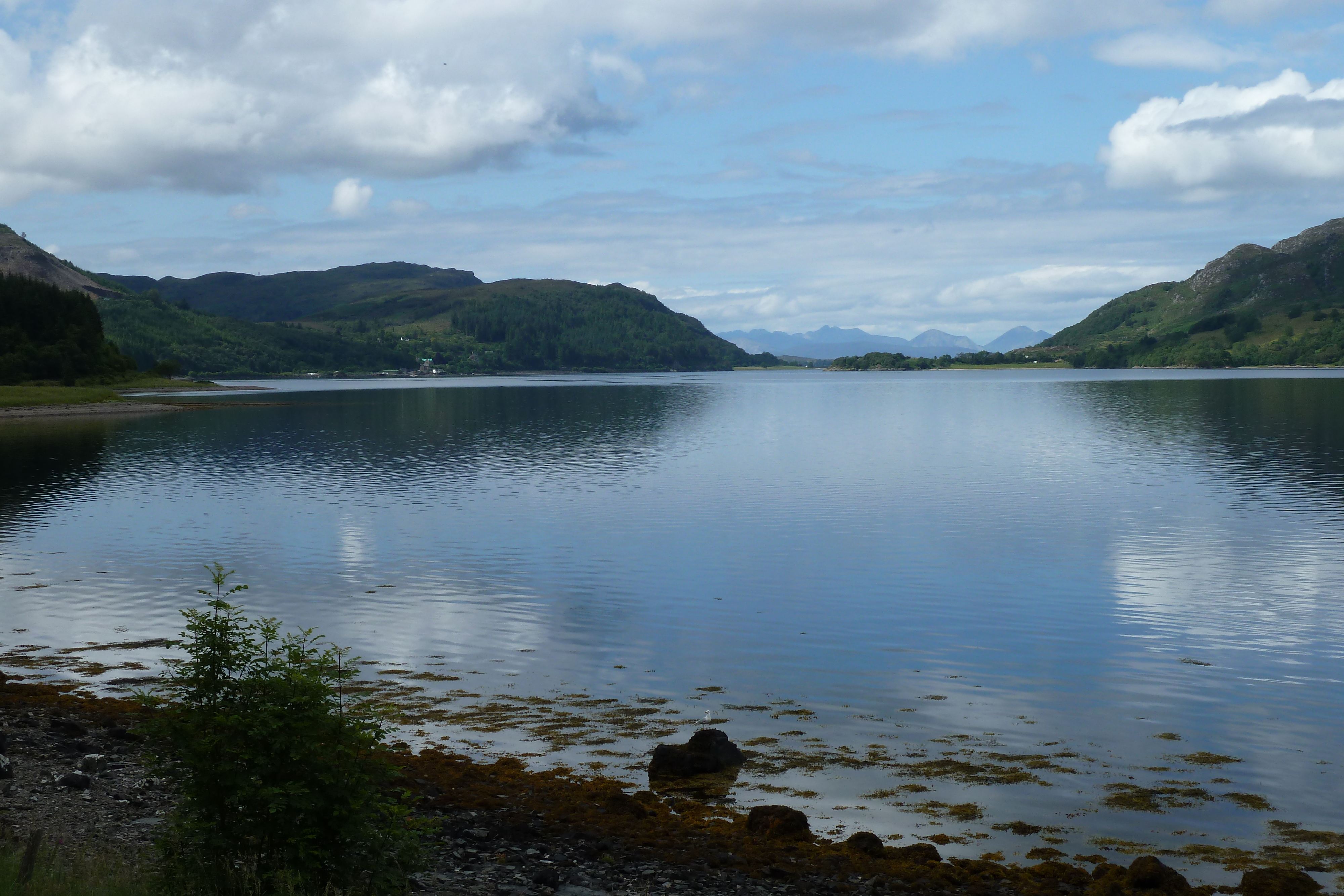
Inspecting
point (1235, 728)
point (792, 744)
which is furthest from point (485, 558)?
point (1235, 728)

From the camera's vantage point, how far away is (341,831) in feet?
40.9

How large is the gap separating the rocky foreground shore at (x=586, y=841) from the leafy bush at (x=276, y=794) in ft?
3.11

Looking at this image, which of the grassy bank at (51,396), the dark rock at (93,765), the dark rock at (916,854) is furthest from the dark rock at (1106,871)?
the grassy bank at (51,396)

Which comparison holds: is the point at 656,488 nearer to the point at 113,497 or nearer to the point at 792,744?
the point at 113,497

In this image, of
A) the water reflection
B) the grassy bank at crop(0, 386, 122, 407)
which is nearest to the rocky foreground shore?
the water reflection

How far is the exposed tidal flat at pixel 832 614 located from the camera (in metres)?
19.3

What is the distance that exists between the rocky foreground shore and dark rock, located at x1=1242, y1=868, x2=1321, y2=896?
0.02m

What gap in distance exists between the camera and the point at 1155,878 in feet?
48.4

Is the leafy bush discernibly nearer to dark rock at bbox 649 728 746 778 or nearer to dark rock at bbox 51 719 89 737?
dark rock at bbox 649 728 746 778

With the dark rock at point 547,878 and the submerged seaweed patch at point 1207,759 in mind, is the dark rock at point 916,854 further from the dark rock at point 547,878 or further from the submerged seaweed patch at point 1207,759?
the submerged seaweed patch at point 1207,759

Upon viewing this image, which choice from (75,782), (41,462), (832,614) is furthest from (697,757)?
(41,462)

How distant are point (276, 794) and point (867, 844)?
347 inches

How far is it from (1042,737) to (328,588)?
2594 centimetres

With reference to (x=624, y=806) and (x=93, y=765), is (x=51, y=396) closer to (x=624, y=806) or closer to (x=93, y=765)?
(x=93, y=765)
